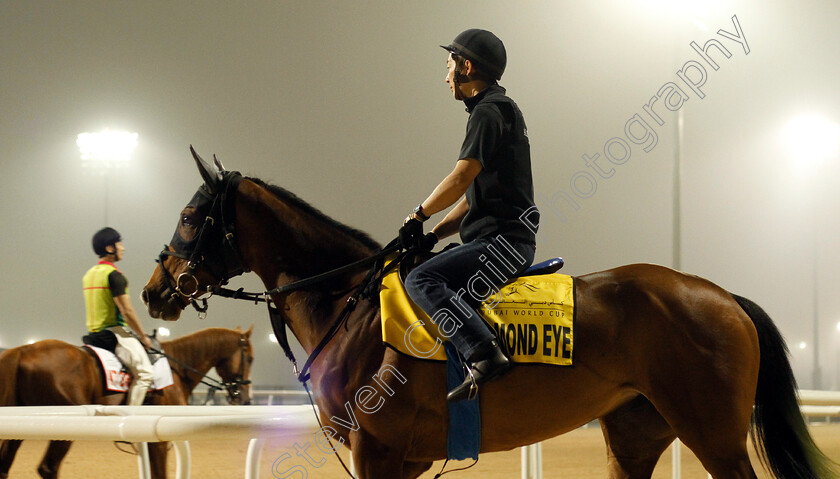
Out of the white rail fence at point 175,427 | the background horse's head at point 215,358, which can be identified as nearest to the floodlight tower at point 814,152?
the background horse's head at point 215,358

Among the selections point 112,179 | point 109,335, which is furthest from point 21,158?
point 109,335

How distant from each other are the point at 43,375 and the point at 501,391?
486cm

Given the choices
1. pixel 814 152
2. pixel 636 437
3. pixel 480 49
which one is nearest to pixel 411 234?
pixel 480 49

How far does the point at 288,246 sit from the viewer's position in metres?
3.05

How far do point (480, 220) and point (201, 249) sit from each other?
4.00 ft

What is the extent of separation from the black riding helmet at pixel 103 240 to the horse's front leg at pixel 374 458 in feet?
15.8

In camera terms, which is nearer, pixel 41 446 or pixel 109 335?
pixel 109 335

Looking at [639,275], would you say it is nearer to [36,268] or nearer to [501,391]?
[501,391]

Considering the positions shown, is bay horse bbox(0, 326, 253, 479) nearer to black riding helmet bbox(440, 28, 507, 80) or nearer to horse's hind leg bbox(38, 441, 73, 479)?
horse's hind leg bbox(38, 441, 73, 479)

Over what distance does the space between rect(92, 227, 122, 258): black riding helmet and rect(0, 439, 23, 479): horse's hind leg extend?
1.79 meters

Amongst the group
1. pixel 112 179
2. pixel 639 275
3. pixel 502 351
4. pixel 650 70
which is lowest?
pixel 502 351

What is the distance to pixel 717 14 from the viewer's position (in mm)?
13516

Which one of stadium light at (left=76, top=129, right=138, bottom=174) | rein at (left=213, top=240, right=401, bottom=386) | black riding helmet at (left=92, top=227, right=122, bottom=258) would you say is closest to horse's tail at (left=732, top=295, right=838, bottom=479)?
rein at (left=213, top=240, right=401, bottom=386)

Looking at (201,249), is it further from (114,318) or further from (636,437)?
(114,318)
